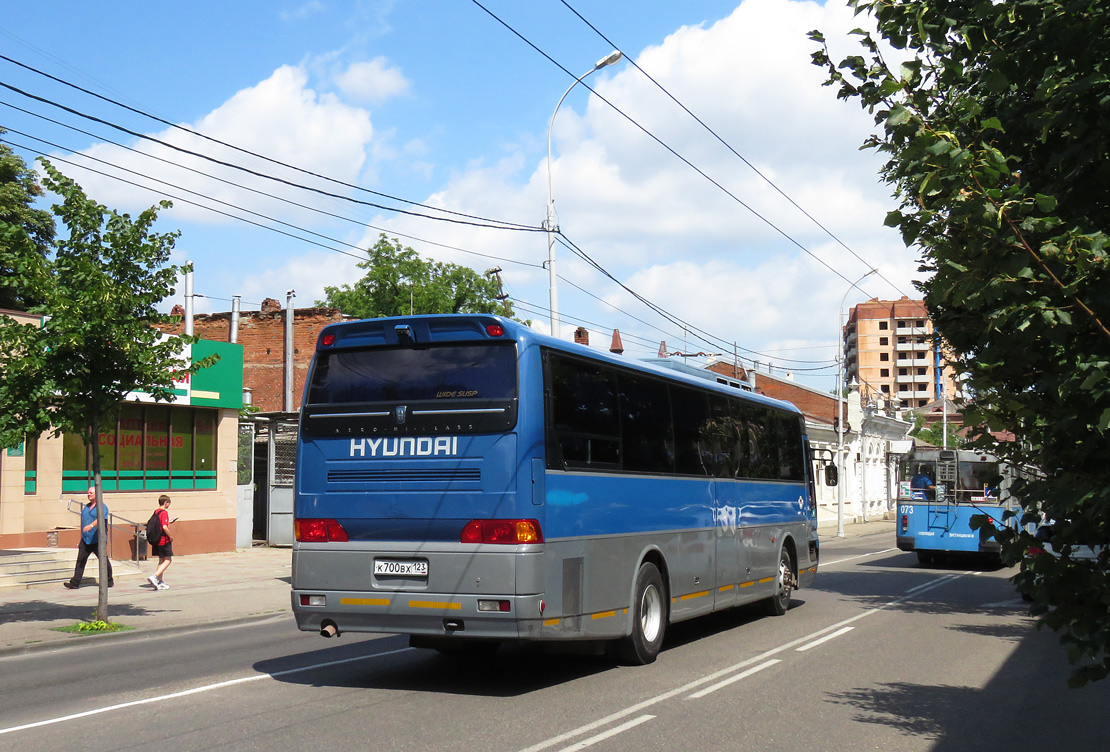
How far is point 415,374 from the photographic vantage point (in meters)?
9.61

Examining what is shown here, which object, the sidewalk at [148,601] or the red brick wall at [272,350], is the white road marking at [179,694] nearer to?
the sidewalk at [148,601]

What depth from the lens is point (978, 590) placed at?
65.4ft

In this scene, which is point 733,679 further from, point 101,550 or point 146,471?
point 146,471

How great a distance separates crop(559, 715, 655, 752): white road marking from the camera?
7.05 metres

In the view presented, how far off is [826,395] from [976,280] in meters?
66.8

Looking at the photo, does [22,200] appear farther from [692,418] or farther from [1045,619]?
[1045,619]

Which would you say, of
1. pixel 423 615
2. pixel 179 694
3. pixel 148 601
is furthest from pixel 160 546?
pixel 423 615

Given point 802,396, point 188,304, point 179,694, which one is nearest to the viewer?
point 179,694

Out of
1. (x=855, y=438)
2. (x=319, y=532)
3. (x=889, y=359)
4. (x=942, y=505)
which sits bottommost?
(x=942, y=505)

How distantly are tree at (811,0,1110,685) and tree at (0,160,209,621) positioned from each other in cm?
1148

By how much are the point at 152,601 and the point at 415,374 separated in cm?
1045

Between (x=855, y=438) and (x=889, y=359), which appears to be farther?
(x=889, y=359)

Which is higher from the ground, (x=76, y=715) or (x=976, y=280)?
(x=976, y=280)

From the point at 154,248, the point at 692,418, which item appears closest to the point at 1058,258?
the point at 692,418
